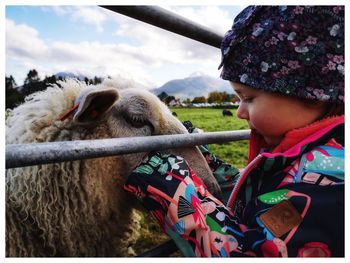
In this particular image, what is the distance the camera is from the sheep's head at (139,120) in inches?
63.1

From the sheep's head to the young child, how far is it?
0.40 metres

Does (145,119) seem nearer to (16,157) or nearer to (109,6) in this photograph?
(109,6)

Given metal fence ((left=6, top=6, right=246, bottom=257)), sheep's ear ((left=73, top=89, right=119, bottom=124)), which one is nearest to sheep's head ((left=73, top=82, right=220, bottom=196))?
sheep's ear ((left=73, top=89, right=119, bottom=124))

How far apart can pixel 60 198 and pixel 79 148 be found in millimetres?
767

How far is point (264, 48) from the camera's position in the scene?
117cm

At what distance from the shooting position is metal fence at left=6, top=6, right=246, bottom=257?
0.80 m

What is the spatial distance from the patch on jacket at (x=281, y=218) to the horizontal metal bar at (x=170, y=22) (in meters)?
0.74

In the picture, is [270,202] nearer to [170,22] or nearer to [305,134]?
[305,134]

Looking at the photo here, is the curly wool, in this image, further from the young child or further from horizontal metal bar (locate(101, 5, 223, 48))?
horizontal metal bar (locate(101, 5, 223, 48))

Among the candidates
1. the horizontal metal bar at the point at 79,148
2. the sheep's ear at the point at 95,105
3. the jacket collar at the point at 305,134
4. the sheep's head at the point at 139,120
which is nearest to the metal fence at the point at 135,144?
the horizontal metal bar at the point at 79,148

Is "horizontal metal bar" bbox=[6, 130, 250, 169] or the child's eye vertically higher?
the child's eye

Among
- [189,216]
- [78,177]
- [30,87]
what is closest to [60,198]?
[78,177]

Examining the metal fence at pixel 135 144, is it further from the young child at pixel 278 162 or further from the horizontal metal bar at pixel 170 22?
the young child at pixel 278 162

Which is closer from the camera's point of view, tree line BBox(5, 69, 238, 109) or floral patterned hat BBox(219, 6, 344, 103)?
floral patterned hat BBox(219, 6, 344, 103)
